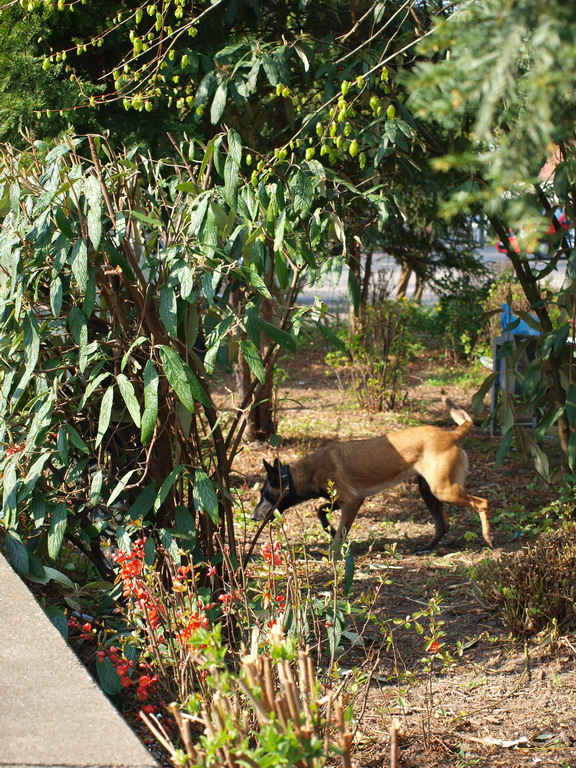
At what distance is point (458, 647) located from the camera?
14.5ft

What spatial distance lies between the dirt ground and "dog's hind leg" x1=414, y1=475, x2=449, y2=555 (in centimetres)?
10

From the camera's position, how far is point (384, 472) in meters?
6.68

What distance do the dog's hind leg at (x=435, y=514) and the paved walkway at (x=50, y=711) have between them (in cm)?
380

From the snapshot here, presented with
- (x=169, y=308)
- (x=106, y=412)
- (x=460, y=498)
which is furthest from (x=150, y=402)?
(x=460, y=498)

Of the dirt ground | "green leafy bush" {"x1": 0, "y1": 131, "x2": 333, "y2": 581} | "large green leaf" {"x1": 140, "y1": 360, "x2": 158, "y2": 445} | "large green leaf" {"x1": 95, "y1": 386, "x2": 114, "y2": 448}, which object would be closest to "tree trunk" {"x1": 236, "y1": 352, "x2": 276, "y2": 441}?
the dirt ground

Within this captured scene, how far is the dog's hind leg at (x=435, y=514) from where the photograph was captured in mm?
6387

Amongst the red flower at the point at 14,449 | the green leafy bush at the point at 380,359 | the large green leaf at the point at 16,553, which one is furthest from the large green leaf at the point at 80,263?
the green leafy bush at the point at 380,359

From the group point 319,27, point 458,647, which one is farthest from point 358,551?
point 319,27

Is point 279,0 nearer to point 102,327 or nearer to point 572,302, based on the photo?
point 572,302

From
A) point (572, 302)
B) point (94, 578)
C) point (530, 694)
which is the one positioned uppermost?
point (572, 302)

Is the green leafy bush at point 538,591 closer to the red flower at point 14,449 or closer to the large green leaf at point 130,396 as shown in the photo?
the large green leaf at point 130,396

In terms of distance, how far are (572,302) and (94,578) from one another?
3461 millimetres

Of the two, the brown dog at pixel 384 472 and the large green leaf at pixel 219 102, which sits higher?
the large green leaf at pixel 219 102

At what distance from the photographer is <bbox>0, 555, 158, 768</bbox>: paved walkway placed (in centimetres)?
227
